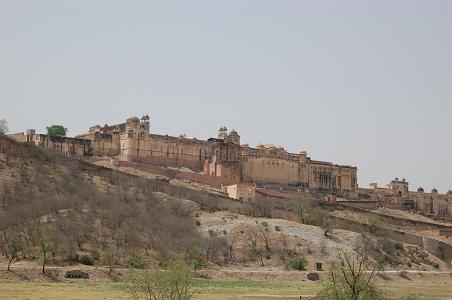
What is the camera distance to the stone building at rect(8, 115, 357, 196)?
7888 centimetres

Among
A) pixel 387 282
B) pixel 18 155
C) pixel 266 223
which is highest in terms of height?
pixel 18 155

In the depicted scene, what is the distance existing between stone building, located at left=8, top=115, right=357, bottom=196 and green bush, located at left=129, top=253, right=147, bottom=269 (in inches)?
1216

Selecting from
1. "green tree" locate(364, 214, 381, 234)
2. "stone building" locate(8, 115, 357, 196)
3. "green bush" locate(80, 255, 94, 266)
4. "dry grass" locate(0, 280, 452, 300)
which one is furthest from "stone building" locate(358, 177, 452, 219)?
"green bush" locate(80, 255, 94, 266)

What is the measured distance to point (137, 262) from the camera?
4516cm

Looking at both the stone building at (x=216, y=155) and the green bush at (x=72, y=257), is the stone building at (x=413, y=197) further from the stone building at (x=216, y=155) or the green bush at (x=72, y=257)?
the green bush at (x=72, y=257)

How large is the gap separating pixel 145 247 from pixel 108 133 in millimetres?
33850

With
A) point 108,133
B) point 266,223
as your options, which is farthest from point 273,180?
point 266,223

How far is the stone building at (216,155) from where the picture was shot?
7888 cm

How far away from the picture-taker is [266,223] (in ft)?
193

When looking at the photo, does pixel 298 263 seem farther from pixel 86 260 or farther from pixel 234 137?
pixel 234 137

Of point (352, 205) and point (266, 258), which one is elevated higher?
point (352, 205)

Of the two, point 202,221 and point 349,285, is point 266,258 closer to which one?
point 202,221

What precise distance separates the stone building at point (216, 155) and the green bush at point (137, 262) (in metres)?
30.9

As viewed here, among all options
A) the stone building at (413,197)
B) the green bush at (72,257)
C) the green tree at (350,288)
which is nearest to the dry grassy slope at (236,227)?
the green bush at (72,257)
